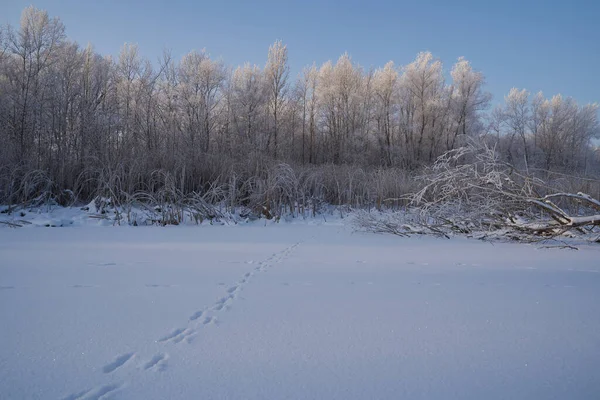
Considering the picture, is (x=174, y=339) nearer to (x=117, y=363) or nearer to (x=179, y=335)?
(x=179, y=335)

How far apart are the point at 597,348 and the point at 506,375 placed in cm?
53

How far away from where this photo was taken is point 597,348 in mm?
1311

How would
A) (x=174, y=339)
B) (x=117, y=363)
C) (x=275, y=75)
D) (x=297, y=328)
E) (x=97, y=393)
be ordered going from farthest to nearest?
(x=275, y=75)
(x=297, y=328)
(x=174, y=339)
(x=117, y=363)
(x=97, y=393)

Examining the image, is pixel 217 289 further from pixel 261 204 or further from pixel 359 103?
pixel 359 103

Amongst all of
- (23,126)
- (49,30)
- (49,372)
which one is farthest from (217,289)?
(49,30)

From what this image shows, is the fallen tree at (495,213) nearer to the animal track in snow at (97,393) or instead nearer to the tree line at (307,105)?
the animal track in snow at (97,393)

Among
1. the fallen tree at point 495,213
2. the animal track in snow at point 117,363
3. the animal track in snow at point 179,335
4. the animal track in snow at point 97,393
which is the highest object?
the fallen tree at point 495,213

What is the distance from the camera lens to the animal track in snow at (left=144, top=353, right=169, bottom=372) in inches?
45.4

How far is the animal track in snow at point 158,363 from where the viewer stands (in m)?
1.15

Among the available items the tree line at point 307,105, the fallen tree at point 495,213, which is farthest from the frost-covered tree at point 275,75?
the fallen tree at point 495,213

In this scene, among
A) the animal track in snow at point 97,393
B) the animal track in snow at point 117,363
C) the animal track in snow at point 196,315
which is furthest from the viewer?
the animal track in snow at point 196,315

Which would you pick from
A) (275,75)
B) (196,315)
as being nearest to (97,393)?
(196,315)

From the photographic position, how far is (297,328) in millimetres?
1509

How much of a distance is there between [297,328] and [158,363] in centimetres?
61
